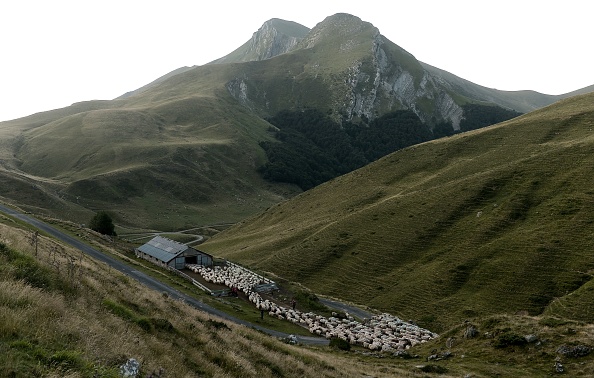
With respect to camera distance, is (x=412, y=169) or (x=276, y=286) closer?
(x=276, y=286)

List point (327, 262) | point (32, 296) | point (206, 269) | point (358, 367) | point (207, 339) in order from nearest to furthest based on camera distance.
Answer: point (32, 296) < point (207, 339) < point (358, 367) < point (206, 269) < point (327, 262)

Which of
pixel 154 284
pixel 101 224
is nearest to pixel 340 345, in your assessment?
pixel 154 284

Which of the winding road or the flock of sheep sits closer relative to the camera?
the flock of sheep

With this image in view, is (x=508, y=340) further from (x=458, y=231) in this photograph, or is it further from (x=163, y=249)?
(x=163, y=249)

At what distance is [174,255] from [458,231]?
49.4 metres

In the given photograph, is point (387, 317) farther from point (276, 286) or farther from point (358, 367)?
point (358, 367)

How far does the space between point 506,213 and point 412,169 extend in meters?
39.5

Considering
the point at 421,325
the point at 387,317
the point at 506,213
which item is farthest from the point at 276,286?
the point at 506,213

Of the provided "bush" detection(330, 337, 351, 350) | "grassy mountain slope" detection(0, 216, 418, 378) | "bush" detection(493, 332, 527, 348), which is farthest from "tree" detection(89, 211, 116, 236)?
"bush" detection(493, 332, 527, 348)

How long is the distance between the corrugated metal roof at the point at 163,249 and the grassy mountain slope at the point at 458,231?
17120mm

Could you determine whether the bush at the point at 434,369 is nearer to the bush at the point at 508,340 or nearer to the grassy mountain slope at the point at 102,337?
the bush at the point at 508,340

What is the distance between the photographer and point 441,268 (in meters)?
62.4

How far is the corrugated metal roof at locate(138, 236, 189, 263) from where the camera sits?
228 feet

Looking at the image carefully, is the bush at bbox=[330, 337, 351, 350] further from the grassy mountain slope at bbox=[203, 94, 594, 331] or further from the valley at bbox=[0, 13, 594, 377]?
the grassy mountain slope at bbox=[203, 94, 594, 331]
